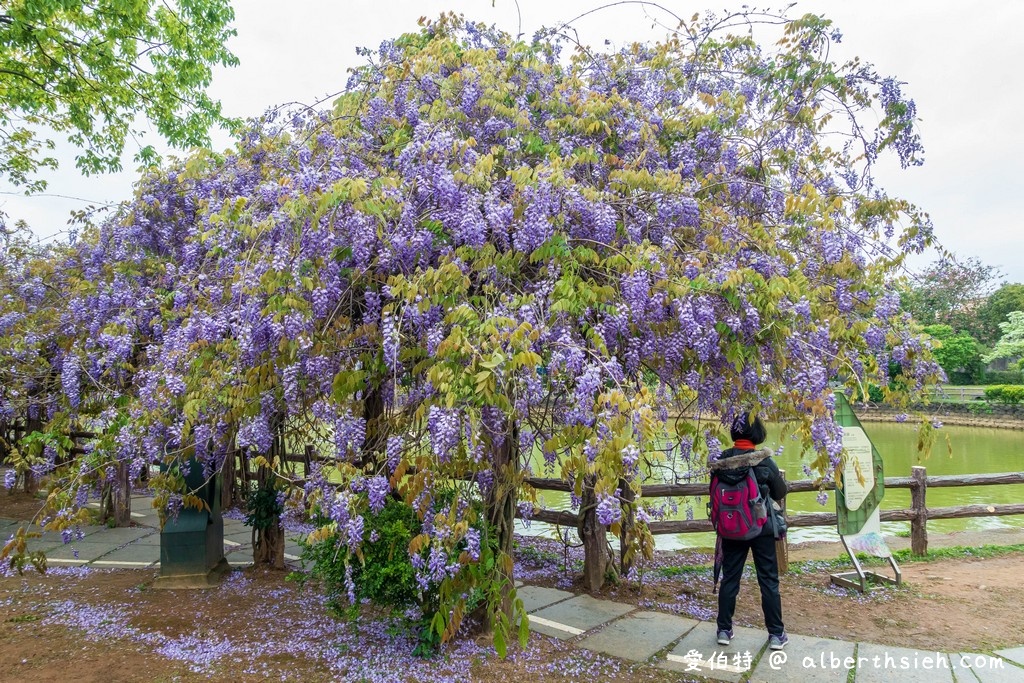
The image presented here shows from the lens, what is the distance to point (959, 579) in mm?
5855

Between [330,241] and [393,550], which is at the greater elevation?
[330,241]

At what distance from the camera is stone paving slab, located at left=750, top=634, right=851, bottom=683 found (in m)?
3.56

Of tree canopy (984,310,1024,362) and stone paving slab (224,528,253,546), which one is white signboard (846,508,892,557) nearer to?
stone paving slab (224,528,253,546)

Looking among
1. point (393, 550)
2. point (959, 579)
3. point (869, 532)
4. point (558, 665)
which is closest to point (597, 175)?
point (393, 550)

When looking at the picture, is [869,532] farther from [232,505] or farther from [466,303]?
[232,505]

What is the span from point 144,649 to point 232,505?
5.04m

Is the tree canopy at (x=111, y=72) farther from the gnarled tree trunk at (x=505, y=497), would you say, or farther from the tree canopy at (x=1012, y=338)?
the tree canopy at (x=1012, y=338)

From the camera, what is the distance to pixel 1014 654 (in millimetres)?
3973

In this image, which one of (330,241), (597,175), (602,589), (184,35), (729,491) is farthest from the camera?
(184,35)

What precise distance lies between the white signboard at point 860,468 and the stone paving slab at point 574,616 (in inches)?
87.2

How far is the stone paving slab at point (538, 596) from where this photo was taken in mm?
4910

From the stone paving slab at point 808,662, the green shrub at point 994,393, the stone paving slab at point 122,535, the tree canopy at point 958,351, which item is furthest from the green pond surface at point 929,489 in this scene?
the tree canopy at point 958,351

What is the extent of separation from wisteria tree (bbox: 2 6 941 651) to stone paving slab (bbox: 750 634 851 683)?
40.0 inches

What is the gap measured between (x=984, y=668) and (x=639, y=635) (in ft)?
6.58
